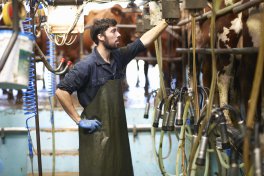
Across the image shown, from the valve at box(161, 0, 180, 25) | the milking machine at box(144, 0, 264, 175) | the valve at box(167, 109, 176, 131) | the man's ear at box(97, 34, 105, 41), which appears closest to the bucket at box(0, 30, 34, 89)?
the milking machine at box(144, 0, 264, 175)

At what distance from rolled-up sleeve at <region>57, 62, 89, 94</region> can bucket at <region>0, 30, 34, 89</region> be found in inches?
50.1

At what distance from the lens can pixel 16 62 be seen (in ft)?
4.97

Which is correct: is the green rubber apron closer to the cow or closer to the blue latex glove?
the blue latex glove

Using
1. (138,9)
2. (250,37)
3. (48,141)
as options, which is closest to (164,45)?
(138,9)

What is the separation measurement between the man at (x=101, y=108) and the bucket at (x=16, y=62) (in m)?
1.27

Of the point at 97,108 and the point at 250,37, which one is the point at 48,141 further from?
the point at 250,37

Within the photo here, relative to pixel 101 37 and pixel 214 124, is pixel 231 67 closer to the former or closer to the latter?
pixel 101 37

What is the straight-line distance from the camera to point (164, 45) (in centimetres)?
811

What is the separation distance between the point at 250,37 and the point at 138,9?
2.75 m

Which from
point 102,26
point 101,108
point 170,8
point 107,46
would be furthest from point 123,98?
point 170,8

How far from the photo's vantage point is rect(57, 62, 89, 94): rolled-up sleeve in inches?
112

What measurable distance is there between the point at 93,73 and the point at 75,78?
13 cm

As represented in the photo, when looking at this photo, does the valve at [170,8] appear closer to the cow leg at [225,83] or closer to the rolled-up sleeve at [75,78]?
the rolled-up sleeve at [75,78]

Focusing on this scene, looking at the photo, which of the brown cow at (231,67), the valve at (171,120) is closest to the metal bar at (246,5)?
the brown cow at (231,67)
